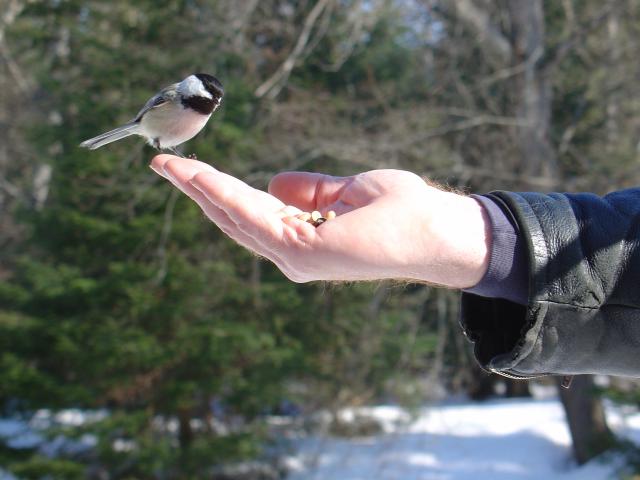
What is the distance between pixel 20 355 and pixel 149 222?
6.89 feet

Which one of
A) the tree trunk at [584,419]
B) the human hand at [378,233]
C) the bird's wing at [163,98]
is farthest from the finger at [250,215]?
the tree trunk at [584,419]

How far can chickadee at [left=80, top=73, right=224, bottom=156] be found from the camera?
2.77 metres

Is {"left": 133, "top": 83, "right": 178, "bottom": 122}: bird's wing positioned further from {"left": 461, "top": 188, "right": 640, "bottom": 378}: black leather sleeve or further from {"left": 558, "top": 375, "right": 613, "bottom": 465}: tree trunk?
{"left": 558, "top": 375, "right": 613, "bottom": 465}: tree trunk

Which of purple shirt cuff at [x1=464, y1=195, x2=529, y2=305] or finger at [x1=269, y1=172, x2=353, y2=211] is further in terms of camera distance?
finger at [x1=269, y1=172, x2=353, y2=211]

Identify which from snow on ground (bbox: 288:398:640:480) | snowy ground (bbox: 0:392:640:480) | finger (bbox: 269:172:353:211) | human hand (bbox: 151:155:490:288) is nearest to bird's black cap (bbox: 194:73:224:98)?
finger (bbox: 269:172:353:211)

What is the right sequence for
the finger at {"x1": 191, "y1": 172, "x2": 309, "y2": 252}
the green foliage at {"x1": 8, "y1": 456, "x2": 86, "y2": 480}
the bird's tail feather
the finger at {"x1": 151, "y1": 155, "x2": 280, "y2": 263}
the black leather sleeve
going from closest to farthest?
the black leather sleeve
the finger at {"x1": 191, "y1": 172, "x2": 309, "y2": 252}
the finger at {"x1": 151, "y1": 155, "x2": 280, "y2": 263}
the bird's tail feather
the green foliage at {"x1": 8, "y1": 456, "x2": 86, "y2": 480}

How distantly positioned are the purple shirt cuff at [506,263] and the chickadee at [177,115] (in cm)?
153

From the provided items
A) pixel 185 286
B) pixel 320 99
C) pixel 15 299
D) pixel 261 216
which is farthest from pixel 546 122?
pixel 261 216

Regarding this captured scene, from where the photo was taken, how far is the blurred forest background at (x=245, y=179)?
7359 millimetres

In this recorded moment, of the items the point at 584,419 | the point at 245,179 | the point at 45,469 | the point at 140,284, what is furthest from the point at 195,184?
the point at 584,419

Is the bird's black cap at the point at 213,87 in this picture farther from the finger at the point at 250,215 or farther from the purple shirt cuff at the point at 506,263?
the purple shirt cuff at the point at 506,263

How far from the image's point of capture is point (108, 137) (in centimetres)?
284

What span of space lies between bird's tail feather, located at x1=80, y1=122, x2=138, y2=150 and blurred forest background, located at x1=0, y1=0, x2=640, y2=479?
399 cm

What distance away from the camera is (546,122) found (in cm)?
754
